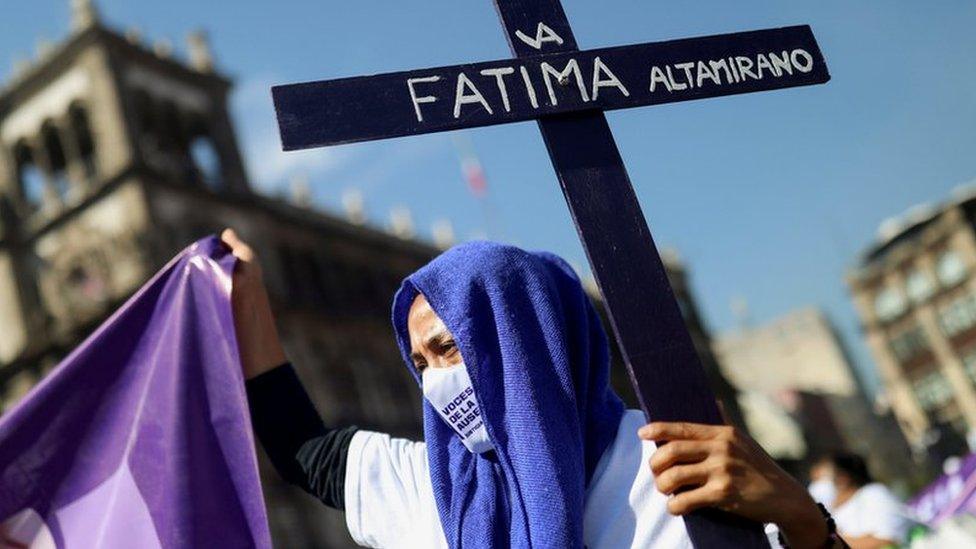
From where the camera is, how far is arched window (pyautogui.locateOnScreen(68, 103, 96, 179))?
26781 millimetres

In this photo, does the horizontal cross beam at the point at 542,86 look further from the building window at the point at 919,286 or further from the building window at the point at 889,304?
the building window at the point at 889,304

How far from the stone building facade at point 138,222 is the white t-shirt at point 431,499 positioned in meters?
22.3

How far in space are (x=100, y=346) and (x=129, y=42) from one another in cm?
2563

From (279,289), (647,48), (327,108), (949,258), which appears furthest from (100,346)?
(949,258)

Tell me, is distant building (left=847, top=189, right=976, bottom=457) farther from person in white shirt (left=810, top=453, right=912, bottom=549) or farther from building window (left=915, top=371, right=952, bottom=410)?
person in white shirt (left=810, top=453, right=912, bottom=549)

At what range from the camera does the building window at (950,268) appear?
5722 centimetres

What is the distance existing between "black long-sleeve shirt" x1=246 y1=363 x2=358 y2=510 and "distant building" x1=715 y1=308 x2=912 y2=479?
194 feet

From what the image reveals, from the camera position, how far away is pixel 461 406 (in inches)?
85.2

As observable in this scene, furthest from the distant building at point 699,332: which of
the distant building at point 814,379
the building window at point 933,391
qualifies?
the building window at point 933,391

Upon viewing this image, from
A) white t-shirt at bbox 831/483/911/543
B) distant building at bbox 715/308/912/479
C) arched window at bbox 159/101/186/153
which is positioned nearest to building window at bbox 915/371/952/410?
distant building at bbox 715/308/912/479

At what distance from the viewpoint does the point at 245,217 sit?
1102 inches

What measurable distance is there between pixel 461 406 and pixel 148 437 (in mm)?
881

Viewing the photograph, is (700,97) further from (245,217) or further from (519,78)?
(245,217)

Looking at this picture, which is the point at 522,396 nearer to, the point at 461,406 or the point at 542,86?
the point at 461,406
